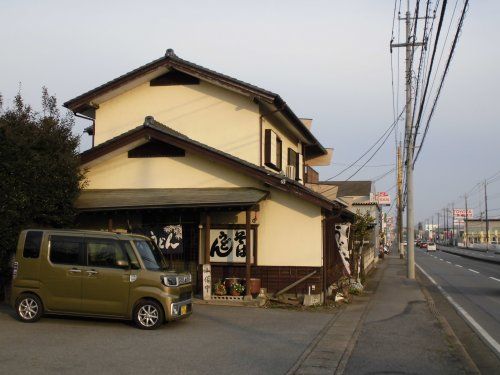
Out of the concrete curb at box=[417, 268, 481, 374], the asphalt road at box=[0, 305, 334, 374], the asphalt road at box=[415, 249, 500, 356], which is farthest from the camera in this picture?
the asphalt road at box=[415, 249, 500, 356]

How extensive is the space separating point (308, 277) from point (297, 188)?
258 centimetres

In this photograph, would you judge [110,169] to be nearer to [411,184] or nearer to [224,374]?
[224,374]

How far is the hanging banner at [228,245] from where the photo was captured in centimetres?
1529

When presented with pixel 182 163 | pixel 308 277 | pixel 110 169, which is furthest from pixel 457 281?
pixel 110 169

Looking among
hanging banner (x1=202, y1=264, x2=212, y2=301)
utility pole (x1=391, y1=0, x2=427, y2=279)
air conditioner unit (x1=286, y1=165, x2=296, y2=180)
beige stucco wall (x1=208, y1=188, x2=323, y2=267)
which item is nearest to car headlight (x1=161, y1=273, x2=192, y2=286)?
hanging banner (x1=202, y1=264, x2=212, y2=301)

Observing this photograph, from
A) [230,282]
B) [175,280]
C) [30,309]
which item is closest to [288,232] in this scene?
[230,282]

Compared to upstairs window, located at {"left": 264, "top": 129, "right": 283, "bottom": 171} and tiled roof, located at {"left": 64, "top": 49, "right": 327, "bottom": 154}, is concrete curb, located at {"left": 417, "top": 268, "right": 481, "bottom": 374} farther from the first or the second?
tiled roof, located at {"left": 64, "top": 49, "right": 327, "bottom": 154}

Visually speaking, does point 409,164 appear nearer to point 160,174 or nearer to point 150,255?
point 160,174

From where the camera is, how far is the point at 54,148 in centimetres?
1380

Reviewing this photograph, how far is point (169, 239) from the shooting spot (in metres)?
15.4

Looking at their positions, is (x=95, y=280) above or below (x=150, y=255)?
below

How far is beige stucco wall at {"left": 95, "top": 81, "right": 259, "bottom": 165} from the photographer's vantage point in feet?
56.8

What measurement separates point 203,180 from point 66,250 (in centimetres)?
592

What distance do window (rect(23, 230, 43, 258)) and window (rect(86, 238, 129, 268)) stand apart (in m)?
1.13
